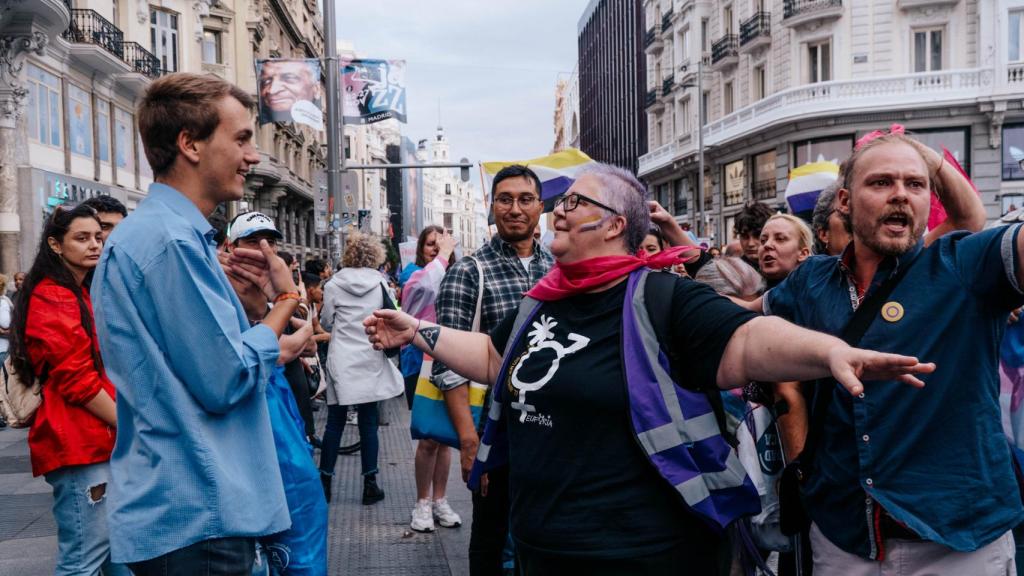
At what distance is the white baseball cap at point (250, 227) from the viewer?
2992 mm

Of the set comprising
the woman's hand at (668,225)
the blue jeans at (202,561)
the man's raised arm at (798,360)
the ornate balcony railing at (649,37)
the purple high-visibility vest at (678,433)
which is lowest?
the blue jeans at (202,561)

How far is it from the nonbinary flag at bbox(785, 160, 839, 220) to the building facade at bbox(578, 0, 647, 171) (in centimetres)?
3489

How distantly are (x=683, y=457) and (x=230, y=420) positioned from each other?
1.21m

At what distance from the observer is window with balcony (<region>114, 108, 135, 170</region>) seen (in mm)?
22406

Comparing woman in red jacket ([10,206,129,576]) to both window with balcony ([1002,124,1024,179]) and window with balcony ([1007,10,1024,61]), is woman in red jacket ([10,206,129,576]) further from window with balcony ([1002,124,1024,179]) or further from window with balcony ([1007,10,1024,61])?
window with balcony ([1007,10,1024,61])

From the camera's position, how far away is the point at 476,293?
4.04m

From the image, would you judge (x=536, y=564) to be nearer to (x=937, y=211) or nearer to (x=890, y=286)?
(x=890, y=286)

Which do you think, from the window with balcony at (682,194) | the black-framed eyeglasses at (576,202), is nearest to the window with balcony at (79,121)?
the black-framed eyeglasses at (576,202)

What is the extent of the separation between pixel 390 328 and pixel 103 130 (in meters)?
21.8

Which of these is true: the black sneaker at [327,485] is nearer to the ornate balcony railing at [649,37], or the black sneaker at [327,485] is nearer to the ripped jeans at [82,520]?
the ripped jeans at [82,520]

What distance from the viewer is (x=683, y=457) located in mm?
2258

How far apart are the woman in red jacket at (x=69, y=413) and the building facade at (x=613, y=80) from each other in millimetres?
38051

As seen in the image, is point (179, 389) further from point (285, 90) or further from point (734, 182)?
point (734, 182)

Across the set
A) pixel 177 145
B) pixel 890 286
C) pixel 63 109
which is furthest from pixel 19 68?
pixel 890 286
